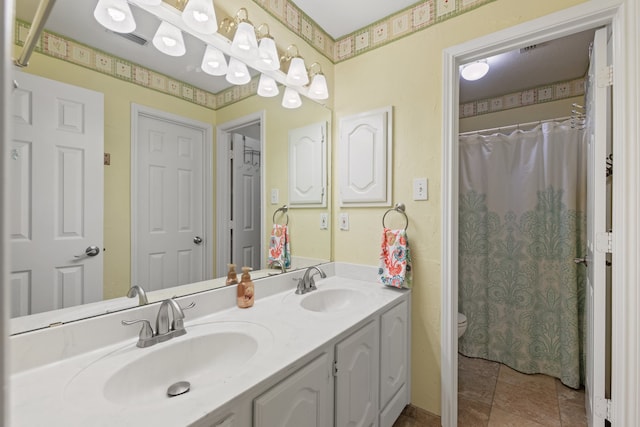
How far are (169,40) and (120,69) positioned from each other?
0.24m

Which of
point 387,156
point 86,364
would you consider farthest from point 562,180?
point 86,364

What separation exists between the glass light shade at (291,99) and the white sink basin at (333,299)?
1.10m

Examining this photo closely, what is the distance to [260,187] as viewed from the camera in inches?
60.9

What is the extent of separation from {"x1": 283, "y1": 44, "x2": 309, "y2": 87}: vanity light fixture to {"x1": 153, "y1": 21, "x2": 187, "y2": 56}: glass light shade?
0.61 metres

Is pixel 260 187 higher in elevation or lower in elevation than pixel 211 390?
higher

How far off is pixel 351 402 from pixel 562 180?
2.04 meters

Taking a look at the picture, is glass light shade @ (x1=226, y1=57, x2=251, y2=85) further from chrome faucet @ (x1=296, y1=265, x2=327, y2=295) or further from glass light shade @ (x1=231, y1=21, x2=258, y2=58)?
chrome faucet @ (x1=296, y1=265, x2=327, y2=295)

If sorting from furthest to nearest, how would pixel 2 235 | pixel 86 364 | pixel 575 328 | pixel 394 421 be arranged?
1. pixel 575 328
2. pixel 394 421
3. pixel 86 364
4. pixel 2 235

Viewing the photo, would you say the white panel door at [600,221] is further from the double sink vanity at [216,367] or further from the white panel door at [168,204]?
the white panel door at [168,204]

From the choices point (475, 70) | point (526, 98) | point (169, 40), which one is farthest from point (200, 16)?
point (526, 98)

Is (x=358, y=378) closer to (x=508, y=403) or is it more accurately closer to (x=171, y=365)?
(x=171, y=365)

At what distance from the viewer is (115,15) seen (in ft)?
3.17

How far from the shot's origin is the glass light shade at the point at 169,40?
1089mm

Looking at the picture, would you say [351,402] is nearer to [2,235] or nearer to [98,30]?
[2,235]
